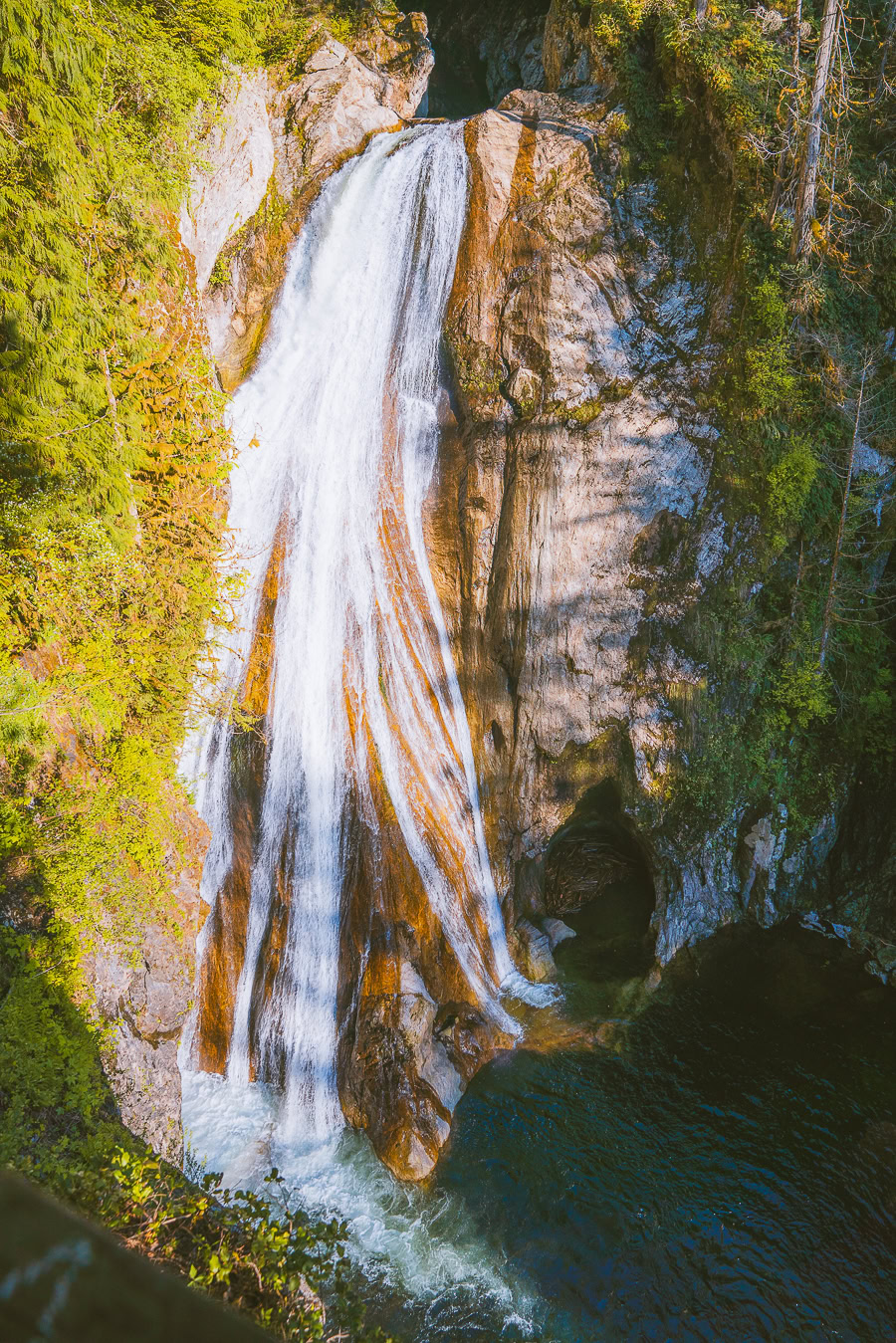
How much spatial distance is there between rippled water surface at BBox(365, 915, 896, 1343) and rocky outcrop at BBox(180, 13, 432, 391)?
9.92 metres

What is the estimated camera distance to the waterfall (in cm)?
775

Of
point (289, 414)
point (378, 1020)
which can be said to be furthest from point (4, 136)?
point (378, 1020)

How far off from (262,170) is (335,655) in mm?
7323

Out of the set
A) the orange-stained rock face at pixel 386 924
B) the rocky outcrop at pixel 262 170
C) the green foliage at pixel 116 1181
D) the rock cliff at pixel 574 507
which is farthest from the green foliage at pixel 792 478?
the green foliage at pixel 116 1181

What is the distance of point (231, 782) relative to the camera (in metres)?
8.07

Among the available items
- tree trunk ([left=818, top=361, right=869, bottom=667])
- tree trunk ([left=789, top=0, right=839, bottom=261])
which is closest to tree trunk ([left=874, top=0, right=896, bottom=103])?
tree trunk ([left=789, top=0, right=839, bottom=261])

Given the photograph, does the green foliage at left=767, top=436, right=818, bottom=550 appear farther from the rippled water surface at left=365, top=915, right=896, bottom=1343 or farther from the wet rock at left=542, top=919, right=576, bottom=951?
the wet rock at left=542, top=919, right=576, bottom=951

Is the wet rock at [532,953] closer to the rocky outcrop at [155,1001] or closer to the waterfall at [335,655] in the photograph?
the waterfall at [335,655]

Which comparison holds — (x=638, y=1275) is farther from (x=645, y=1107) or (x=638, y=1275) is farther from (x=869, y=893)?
(x=869, y=893)

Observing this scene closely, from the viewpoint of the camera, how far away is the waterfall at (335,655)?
25.4 feet

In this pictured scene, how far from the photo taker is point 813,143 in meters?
8.87

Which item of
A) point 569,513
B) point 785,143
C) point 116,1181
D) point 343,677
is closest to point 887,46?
point 785,143

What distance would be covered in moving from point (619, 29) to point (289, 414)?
827 cm

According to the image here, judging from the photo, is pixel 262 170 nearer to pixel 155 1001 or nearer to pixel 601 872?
pixel 155 1001
